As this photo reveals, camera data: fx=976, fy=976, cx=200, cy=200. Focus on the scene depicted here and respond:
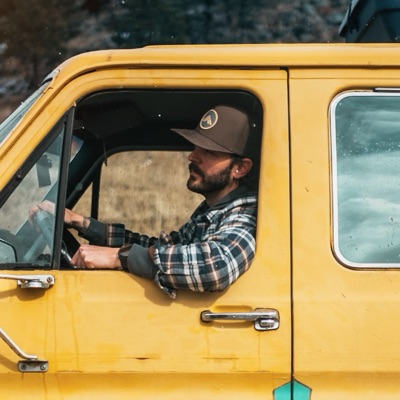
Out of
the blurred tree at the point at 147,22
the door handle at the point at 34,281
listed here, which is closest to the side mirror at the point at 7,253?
the door handle at the point at 34,281

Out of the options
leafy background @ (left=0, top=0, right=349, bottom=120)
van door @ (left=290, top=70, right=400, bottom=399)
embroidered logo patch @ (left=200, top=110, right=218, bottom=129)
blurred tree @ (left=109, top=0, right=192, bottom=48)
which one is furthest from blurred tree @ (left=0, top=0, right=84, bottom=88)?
van door @ (left=290, top=70, right=400, bottom=399)

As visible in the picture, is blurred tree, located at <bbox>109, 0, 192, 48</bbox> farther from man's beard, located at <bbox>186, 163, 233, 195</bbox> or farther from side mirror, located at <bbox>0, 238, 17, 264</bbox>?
side mirror, located at <bbox>0, 238, 17, 264</bbox>

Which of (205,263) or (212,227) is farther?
(212,227)

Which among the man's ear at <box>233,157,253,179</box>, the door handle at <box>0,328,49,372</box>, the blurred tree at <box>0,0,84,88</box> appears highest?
the blurred tree at <box>0,0,84,88</box>

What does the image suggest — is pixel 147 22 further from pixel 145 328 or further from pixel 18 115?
pixel 145 328

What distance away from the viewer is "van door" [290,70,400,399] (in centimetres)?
317

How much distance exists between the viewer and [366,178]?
129 inches

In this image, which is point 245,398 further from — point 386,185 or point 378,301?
point 386,185

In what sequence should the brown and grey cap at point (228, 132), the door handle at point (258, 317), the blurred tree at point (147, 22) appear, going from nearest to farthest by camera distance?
the door handle at point (258, 317)
the brown and grey cap at point (228, 132)
the blurred tree at point (147, 22)

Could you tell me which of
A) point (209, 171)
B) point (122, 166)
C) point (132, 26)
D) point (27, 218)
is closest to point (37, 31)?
point (132, 26)

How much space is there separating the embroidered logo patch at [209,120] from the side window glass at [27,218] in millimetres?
536

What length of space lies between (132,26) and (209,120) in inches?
482

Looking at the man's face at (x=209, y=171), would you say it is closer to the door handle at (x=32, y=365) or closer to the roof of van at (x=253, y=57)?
the roof of van at (x=253, y=57)

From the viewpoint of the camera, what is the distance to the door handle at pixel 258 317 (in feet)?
10.4
